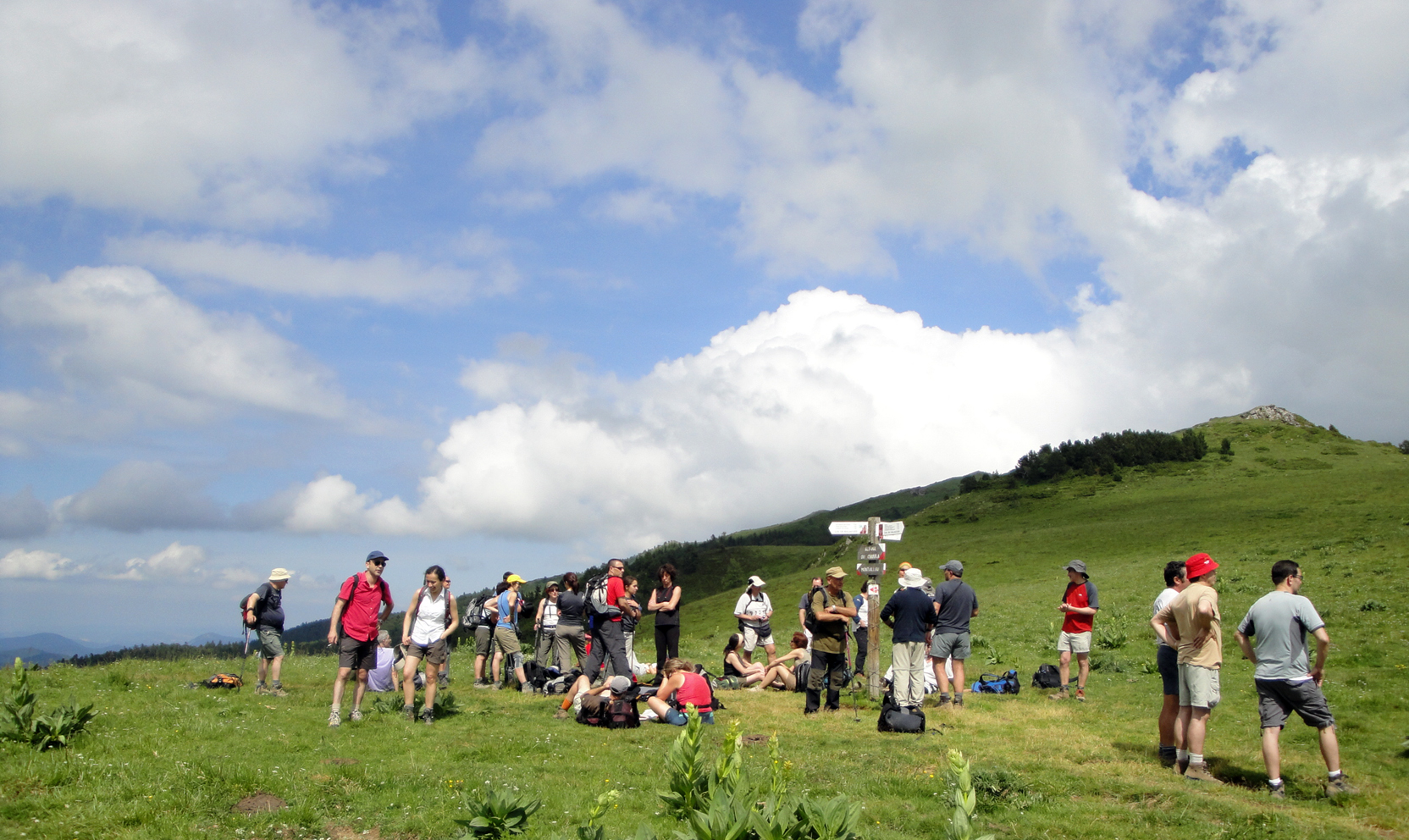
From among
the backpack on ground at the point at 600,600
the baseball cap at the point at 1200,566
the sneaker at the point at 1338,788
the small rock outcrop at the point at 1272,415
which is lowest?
the sneaker at the point at 1338,788

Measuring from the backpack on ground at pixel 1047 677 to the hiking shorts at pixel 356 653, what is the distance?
39.7ft

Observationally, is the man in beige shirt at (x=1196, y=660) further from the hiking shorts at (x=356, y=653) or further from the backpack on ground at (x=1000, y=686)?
the hiking shorts at (x=356, y=653)

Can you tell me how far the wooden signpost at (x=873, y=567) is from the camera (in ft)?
46.9

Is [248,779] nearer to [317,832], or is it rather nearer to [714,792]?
[317,832]

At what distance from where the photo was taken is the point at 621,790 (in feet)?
26.3

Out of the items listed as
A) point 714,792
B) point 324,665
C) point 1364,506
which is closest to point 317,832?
point 714,792

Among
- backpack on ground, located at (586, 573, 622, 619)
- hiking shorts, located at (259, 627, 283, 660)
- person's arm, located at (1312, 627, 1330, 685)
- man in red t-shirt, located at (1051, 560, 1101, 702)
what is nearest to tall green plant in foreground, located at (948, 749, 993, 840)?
person's arm, located at (1312, 627, 1330, 685)

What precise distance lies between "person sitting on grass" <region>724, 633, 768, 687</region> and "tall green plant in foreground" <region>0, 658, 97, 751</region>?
34.3 feet

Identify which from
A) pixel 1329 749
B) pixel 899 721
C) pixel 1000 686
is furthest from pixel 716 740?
pixel 1000 686

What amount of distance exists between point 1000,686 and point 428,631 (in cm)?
1057

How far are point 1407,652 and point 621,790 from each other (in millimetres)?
15660

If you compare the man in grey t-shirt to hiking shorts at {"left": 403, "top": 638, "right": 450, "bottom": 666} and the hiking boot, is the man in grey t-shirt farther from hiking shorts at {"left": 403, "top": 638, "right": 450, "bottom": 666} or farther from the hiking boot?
hiking shorts at {"left": 403, "top": 638, "right": 450, "bottom": 666}

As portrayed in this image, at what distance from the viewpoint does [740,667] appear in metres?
16.0

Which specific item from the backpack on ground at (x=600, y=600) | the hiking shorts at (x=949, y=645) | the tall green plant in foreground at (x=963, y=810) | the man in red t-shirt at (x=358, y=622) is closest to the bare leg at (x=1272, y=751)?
the hiking shorts at (x=949, y=645)
